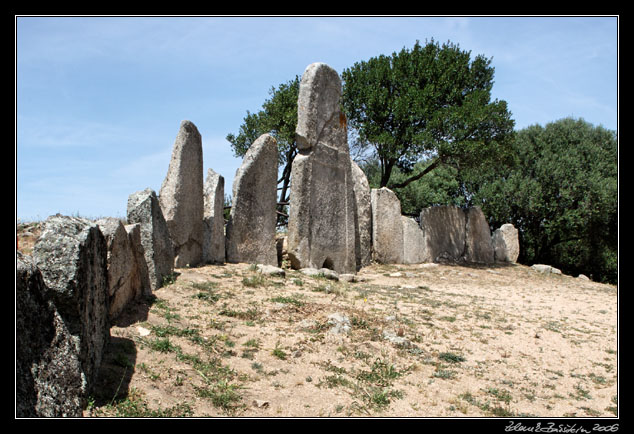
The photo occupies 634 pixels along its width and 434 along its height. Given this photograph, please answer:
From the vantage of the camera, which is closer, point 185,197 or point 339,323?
point 339,323

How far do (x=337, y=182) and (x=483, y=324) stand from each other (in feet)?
21.1

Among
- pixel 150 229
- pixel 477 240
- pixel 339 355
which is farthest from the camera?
pixel 477 240

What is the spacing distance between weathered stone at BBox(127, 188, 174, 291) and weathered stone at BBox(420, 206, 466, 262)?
36.7 feet

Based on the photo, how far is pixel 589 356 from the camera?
21.5ft

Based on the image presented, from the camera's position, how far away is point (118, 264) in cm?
538

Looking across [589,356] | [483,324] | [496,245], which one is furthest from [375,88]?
[589,356]

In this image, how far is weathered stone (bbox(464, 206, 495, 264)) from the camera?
18.2 meters

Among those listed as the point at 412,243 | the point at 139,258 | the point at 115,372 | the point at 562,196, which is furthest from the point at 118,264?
the point at 562,196

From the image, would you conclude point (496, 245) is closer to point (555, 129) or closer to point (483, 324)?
point (555, 129)

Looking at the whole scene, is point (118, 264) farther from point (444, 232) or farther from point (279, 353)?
point (444, 232)

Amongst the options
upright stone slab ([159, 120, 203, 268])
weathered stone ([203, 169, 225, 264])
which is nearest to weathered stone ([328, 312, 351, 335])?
upright stone slab ([159, 120, 203, 268])

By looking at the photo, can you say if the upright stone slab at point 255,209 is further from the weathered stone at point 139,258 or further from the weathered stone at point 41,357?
the weathered stone at point 41,357

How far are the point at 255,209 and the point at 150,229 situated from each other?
4149 millimetres

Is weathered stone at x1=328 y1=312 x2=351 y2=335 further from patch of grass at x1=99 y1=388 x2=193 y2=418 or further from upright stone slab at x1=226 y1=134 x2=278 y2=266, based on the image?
upright stone slab at x1=226 y1=134 x2=278 y2=266
